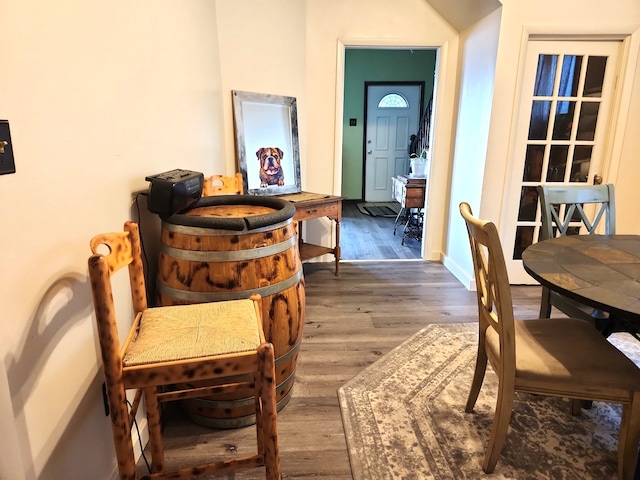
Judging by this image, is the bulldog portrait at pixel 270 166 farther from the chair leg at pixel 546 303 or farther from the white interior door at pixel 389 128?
the white interior door at pixel 389 128

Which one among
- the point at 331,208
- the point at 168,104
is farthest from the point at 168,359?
the point at 331,208

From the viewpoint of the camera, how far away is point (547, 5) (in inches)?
110

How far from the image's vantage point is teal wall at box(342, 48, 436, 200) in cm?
652

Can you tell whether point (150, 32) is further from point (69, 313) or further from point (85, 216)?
point (69, 313)

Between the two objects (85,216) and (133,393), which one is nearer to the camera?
(85,216)

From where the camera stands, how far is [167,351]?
109 centimetres

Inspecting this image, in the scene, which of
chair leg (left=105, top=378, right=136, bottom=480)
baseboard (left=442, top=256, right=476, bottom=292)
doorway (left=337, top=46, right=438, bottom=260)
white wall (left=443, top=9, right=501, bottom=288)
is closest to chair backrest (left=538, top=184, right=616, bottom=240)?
white wall (left=443, top=9, right=501, bottom=288)

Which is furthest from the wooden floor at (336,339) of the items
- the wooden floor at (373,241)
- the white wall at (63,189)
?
the white wall at (63,189)

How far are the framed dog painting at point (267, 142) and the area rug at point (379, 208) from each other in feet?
9.56

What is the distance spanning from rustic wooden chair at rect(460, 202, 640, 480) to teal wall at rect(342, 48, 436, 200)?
18.2 ft

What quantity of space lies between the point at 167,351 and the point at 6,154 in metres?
0.59

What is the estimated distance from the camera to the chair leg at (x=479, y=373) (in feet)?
5.46

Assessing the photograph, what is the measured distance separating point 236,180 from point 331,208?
1.06m

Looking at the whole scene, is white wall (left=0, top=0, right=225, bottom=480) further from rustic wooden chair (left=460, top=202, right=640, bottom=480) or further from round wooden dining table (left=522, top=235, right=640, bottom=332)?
round wooden dining table (left=522, top=235, right=640, bottom=332)
